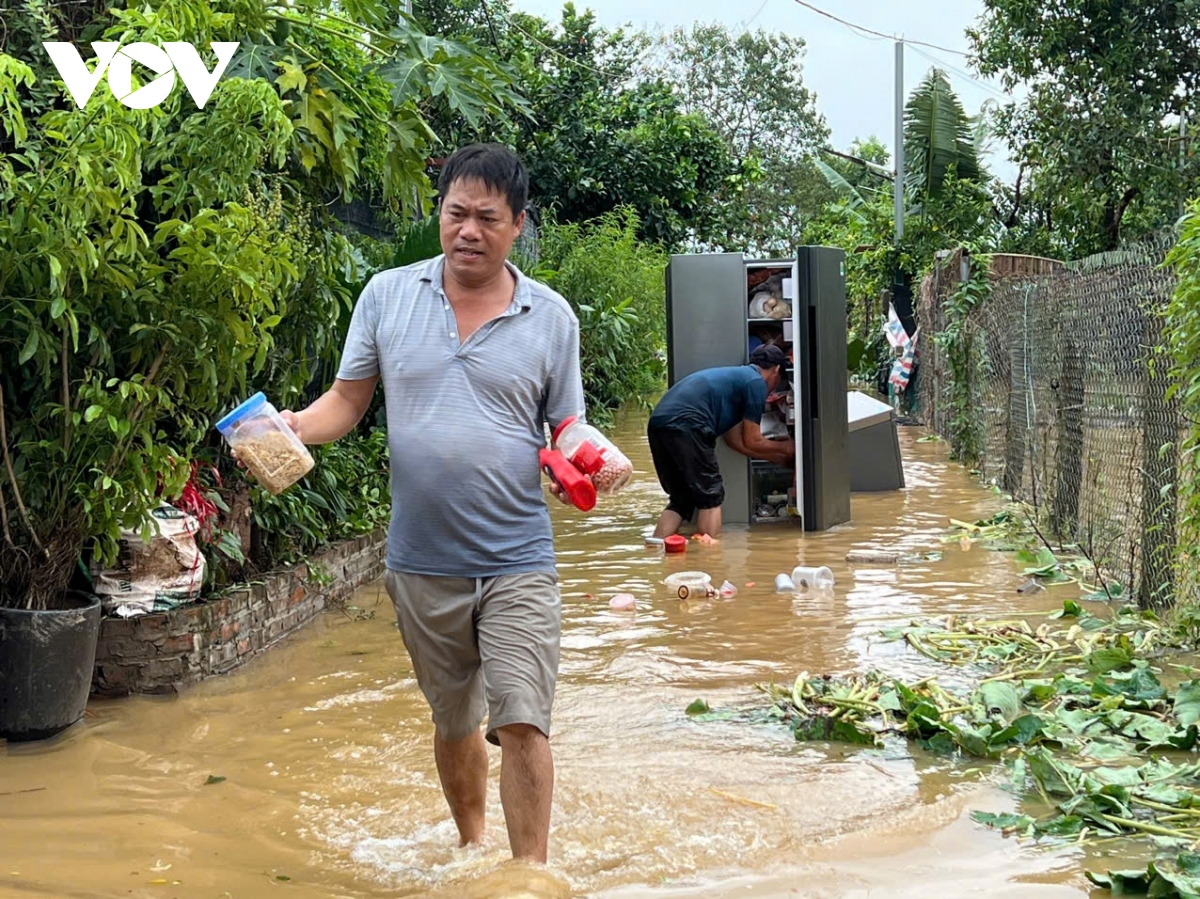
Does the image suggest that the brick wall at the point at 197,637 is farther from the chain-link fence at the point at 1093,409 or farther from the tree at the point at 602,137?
the tree at the point at 602,137

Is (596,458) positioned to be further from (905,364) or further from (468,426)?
(905,364)

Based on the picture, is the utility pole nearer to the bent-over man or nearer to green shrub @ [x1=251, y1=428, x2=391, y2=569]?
the bent-over man

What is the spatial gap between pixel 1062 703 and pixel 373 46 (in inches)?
190

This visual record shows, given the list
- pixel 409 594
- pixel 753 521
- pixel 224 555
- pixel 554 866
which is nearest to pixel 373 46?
pixel 224 555

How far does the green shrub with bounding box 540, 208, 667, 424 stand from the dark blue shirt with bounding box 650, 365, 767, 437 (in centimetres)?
798

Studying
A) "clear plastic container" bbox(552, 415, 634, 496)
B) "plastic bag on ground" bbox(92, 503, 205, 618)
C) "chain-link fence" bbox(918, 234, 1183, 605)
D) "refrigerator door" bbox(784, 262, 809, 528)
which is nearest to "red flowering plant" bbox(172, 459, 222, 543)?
"plastic bag on ground" bbox(92, 503, 205, 618)

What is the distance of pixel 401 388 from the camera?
402 cm

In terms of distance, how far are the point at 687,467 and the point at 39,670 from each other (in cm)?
614

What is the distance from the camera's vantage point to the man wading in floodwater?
394 cm

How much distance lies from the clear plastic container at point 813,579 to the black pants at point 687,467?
2.01 meters

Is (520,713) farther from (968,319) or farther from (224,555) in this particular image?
(968,319)

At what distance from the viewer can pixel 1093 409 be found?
8.88 metres

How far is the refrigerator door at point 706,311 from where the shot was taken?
1148 cm

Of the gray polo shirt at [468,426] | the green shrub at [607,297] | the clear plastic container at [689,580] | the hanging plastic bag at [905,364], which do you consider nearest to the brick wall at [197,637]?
the clear plastic container at [689,580]
